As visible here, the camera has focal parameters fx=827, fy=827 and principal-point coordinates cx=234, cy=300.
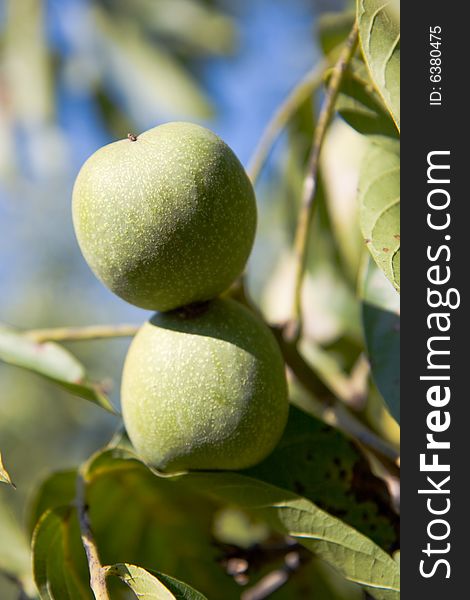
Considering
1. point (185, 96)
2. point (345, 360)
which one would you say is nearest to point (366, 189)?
point (345, 360)

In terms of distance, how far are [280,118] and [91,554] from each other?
0.75m

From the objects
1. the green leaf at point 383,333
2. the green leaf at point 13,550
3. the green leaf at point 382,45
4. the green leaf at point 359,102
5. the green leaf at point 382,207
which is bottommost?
the green leaf at point 13,550

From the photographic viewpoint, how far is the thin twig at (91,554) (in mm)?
779

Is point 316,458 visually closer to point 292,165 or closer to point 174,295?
point 174,295

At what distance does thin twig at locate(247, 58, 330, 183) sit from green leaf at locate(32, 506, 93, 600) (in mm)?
526

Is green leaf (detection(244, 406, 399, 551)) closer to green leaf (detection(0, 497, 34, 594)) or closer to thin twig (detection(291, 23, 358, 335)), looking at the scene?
thin twig (detection(291, 23, 358, 335))

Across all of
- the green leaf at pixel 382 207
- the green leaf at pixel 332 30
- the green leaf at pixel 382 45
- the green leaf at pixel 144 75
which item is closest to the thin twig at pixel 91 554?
the green leaf at pixel 382 207

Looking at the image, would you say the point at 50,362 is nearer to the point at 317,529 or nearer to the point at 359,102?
the point at 317,529

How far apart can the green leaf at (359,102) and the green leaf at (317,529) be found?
0.45 m

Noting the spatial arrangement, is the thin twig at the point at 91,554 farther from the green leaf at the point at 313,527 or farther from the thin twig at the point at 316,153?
the thin twig at the point at 316,153

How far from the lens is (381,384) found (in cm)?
105

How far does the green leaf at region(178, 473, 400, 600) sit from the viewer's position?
33.9 inches

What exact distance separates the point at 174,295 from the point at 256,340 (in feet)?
0.33

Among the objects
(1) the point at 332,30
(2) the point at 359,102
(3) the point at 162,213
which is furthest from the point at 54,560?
(1) the point at 332,30
